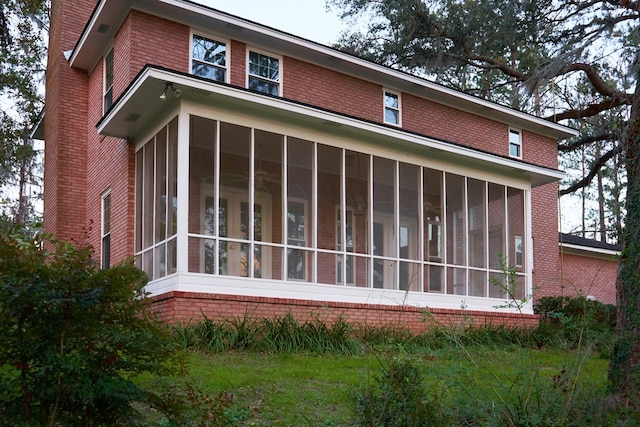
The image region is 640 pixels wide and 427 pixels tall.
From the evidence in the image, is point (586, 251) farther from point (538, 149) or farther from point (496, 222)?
point (496, 222)

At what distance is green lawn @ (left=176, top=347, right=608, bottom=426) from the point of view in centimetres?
577

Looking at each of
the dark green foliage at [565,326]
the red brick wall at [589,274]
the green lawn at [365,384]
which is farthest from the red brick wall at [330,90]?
the red brick wall at [589,274]

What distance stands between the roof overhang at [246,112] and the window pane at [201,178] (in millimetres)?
858

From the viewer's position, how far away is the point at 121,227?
45.8ft

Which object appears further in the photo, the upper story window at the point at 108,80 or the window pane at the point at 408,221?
the window pane at the point at 408,221

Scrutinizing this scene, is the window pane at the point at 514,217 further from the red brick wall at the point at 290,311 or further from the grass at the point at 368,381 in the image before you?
the grass at the point at 368,381

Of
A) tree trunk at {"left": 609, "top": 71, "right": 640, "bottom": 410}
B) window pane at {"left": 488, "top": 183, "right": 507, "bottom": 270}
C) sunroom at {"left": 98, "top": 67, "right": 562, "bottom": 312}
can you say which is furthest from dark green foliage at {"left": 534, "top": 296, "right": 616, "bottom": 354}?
window pane at {"left": 488, "top": 183, "right": 507, "bottom": 270}

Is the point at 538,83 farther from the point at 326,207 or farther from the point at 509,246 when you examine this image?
the point at 326,207

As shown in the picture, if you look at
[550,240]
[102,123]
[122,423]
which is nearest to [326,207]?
[102,123]

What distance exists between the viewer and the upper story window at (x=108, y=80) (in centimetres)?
1491

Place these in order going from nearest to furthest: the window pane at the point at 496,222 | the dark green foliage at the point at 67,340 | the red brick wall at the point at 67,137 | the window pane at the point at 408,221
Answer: the dark green foliage at the point at 67,340 < the red brick wall at the point at 67,137 < the window pane at the point at 496,222 < the window pane at the point at 408,221

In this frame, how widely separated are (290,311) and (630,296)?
602cm

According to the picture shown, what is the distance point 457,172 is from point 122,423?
11.8m

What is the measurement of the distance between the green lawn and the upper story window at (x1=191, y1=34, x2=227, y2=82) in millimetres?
6660
